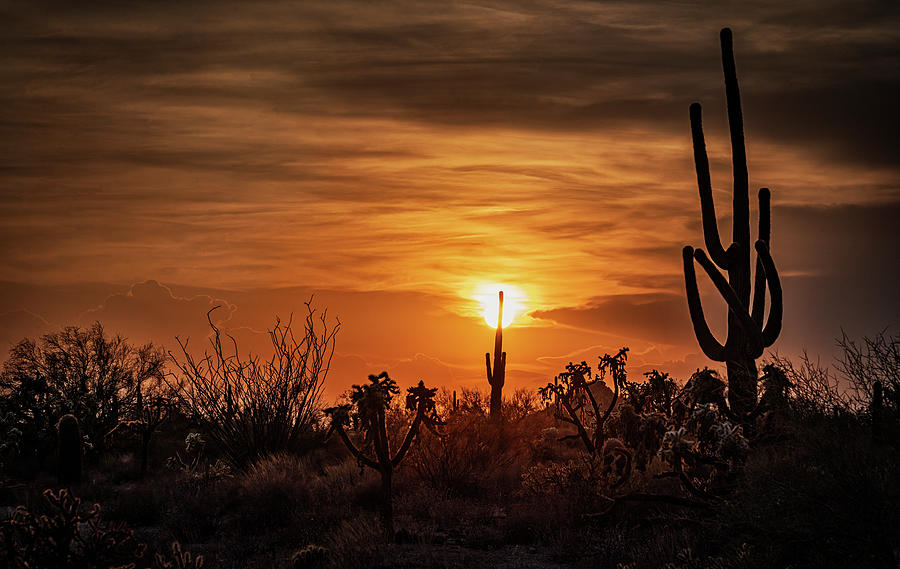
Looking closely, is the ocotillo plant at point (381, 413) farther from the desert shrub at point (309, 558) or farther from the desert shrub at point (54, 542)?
the desert shrub at point (54, 542)

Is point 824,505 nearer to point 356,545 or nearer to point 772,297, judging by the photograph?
point 356,545

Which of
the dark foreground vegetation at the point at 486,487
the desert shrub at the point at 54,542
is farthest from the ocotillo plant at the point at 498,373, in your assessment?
the desert shrub at the point at 54,542

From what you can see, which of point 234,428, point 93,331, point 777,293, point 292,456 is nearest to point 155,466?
point 234,428

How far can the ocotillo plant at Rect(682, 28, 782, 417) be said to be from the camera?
14.9 metres

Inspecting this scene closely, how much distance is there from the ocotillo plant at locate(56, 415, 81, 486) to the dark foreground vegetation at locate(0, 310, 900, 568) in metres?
0.05

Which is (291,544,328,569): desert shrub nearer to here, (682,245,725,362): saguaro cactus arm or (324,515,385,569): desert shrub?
(324,515,385,569): desert shrub

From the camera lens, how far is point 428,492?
1457cm

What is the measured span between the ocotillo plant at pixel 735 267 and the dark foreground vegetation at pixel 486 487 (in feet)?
6.08

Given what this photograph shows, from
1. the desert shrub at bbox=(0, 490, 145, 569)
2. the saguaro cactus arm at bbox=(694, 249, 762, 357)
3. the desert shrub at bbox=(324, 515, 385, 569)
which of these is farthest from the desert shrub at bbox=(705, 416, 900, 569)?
the saguaro cactus arm at bbox=(694, 249, 762, 357)

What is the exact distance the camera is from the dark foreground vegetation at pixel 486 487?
7395 millimetres

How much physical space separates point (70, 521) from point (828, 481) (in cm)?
608

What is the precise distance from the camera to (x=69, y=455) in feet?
68.8

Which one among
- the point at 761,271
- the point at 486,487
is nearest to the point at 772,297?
the point at 761,271

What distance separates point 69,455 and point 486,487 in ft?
36.7
